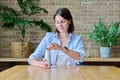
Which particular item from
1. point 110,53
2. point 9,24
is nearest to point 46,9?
point 9,24

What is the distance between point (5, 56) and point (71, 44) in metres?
2.16

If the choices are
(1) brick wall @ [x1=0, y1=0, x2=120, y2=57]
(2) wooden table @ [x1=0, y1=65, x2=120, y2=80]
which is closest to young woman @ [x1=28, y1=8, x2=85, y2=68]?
(2) wooden table @ [x1=0, y1=65, x2=120, y2=80]

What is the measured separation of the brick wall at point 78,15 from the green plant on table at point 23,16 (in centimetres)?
14

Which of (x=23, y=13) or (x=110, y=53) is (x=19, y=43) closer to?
(x=23, y=13)

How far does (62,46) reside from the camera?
2.66 m

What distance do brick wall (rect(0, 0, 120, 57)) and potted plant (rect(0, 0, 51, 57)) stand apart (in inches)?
5.4

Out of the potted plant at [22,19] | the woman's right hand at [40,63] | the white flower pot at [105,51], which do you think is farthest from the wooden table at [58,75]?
the white flower pot at [105,51]

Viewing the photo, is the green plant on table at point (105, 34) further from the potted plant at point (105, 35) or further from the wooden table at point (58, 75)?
the wooden table at point (58, 75)

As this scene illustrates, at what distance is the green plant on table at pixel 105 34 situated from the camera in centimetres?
421

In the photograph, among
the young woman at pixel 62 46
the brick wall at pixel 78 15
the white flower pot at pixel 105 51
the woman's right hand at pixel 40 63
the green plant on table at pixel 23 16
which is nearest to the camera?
the woman's right hand at pixel 40 63

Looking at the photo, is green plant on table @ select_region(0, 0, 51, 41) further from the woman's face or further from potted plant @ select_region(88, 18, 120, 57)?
the woman's face

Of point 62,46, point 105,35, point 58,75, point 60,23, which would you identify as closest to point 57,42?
point 62,46

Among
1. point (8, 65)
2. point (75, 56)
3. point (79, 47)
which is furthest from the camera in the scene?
point (8, 65)

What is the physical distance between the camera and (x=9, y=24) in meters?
4.26
